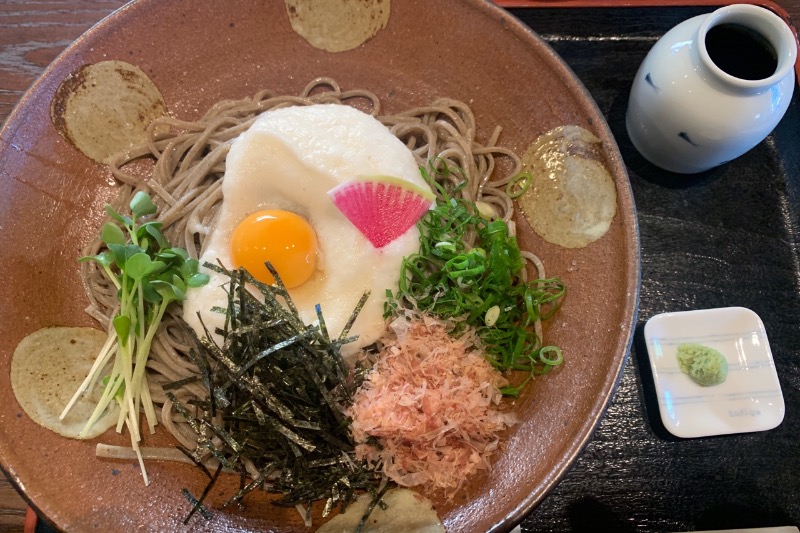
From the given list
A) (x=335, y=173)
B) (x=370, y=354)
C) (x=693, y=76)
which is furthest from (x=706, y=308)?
(x=335, y=173)

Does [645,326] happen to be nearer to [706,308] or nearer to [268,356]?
[706,308]

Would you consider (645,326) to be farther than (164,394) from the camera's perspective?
Yes

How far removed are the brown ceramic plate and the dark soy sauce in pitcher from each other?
59 centimetres

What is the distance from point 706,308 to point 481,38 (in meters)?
1.65

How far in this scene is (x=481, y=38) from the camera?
2416mm

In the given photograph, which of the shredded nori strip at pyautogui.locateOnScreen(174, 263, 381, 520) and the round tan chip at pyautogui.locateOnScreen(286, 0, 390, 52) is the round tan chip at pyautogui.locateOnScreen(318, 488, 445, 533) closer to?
the shredded nori strip at pyautogui.locateOnScreen(174, 263, 381, 520)

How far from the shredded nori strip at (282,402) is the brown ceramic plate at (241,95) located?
15 cm

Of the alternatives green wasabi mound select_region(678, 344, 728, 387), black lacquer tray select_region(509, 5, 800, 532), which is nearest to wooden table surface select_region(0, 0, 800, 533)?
black lacquer tray select_region(509, 5, 800, 532)

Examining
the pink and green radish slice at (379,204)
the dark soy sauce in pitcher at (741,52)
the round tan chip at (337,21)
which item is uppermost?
the round tan chip at (337,21)

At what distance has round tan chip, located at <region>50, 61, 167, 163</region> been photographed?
229 cm

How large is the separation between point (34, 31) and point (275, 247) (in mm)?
2096

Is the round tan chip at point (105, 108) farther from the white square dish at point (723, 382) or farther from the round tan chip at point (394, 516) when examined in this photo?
the white square dish at point (723, 382)

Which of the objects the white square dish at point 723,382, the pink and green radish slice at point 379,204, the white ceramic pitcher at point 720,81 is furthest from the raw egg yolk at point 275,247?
the white ceramic pitcher at point 720,81

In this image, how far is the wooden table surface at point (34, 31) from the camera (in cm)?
278
